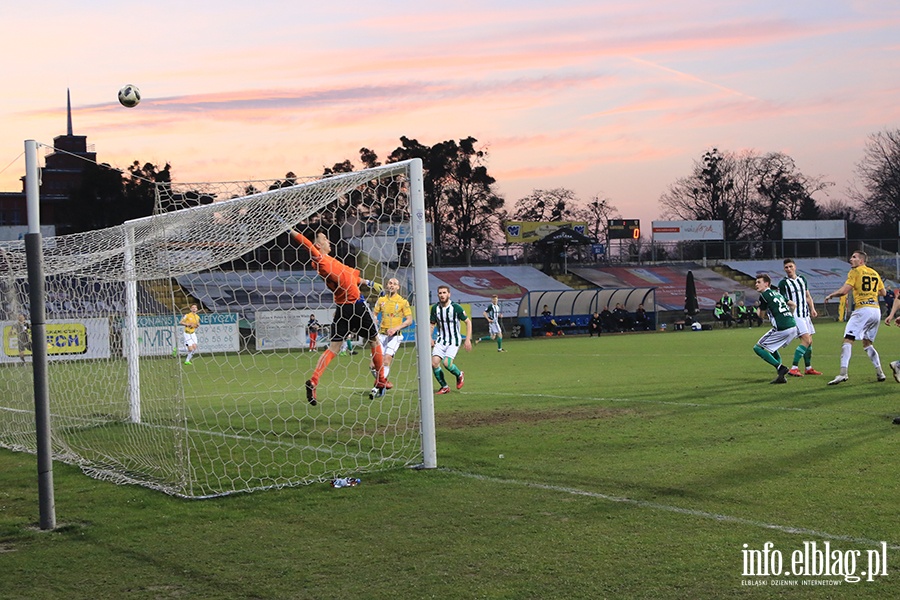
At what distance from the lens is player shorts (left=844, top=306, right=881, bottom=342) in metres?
15.3

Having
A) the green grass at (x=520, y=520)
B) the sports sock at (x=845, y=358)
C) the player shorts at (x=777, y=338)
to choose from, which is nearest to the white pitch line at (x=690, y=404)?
the green grass at (x=520, y=520)

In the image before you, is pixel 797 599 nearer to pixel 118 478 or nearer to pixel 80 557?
pixel 80 557

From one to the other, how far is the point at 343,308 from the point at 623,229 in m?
58.6

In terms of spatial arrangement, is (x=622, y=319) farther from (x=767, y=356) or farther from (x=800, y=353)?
(x=767, y=356)

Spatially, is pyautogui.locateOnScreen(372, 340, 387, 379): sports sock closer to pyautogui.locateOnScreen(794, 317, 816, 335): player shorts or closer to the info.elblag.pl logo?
the info.elblag.pl logo

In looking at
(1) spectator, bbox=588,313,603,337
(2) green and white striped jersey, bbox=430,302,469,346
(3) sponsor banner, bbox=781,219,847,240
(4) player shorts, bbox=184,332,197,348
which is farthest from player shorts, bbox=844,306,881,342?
(3) sponsor banner, bbox=781,219,847,240

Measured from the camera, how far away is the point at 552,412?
41.3ft

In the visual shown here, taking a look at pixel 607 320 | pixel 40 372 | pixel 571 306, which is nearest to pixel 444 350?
pixel 40 372

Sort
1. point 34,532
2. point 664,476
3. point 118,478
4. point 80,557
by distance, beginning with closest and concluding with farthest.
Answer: point 80,557 → point 34,532 → point 664,476 → point 118,478

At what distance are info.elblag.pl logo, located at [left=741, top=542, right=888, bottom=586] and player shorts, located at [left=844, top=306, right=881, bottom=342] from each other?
1070 cm

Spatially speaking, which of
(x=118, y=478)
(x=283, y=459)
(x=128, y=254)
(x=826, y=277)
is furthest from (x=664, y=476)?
(x=826, y=277)

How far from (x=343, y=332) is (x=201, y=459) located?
257 centimetres

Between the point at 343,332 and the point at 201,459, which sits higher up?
the point at 343,332

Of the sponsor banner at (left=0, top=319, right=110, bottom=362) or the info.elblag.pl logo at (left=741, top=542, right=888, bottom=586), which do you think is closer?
the info.elblag.pl logo at (left=741, top=542, right=888, bottom=586)
